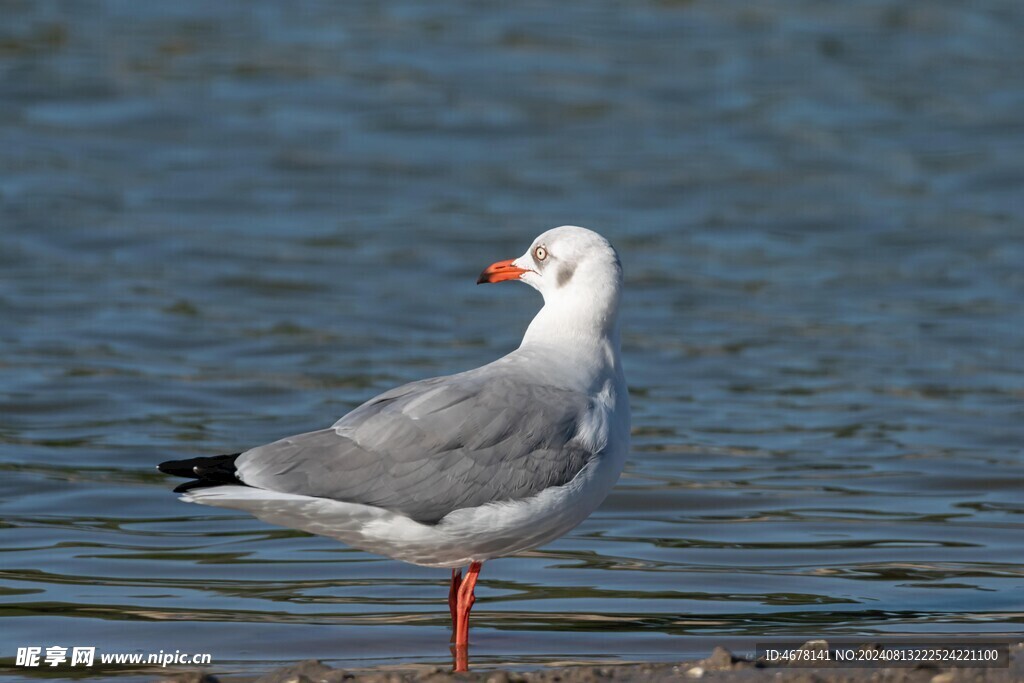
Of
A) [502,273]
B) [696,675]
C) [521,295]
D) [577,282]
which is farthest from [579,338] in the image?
[521,295]

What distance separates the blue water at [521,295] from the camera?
819 centimetres

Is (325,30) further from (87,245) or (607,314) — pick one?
(607,314)

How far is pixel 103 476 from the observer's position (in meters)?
10.5

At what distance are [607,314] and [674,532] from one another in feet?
8.21

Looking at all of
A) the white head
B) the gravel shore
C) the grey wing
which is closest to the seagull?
the grey wing

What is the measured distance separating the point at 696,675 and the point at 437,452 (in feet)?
Result: 4.17

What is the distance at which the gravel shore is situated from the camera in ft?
19.3

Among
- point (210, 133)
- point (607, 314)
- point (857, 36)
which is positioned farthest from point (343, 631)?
point (857, 36)

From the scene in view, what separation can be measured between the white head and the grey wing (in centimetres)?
54

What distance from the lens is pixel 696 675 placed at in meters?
6.01

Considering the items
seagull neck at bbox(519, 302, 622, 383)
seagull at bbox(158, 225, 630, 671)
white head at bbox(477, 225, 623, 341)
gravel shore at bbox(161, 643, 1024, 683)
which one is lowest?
gravel shore at bbox(161, 643, 1024, 683)

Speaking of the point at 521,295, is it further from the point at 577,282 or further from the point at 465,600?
the point at 465,600

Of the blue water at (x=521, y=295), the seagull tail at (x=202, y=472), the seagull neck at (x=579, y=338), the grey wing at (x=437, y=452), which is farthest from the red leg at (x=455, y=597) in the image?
the seagull tail at (x=202, y=472)

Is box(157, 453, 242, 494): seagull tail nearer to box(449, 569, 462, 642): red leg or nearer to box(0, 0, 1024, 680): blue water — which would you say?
box(0, 0, 1024, 680): blue water
